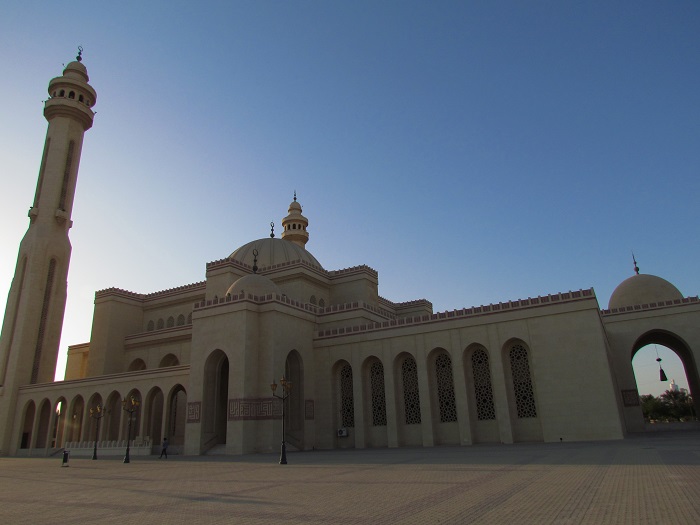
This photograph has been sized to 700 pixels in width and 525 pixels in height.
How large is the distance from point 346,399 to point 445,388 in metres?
5.54

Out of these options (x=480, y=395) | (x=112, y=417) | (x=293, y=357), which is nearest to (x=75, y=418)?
(x=112, y=417)

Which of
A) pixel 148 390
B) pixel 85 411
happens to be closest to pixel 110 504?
pixel 148 390

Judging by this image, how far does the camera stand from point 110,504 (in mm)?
8789

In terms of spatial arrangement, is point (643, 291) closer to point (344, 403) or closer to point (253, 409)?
point (344, 403)

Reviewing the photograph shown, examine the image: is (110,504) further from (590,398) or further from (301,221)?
(301,221)

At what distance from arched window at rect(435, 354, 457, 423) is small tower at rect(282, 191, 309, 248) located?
20.9 metres

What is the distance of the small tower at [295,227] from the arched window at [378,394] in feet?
61.0

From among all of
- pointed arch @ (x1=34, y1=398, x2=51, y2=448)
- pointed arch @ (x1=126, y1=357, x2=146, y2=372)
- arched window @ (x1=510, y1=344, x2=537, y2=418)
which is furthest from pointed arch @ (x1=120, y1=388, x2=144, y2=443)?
arched window @ (x1=510, y1=344, x2=537, y2=418)

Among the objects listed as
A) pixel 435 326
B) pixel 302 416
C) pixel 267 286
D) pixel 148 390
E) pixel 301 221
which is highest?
pixel 301 221

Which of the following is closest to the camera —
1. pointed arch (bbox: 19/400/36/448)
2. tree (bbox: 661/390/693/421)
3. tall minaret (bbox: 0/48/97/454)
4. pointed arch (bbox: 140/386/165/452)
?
pointed arch (bbox: 140/386/165/452)

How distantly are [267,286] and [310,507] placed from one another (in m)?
21.5

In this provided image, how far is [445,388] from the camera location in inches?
1011

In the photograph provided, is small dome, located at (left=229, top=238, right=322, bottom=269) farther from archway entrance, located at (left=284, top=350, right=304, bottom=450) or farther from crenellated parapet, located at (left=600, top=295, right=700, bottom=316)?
crenellated parapet, located at (left=600, top=295, right=700, bottom=316)

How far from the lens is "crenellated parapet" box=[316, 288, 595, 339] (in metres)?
23.2
